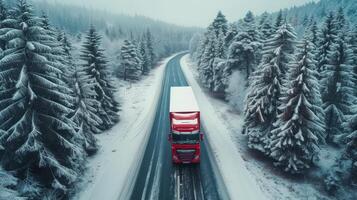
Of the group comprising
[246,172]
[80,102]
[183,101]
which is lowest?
[246,172]

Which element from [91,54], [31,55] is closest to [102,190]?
[31,55]

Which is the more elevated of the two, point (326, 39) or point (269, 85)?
point (326, 39)

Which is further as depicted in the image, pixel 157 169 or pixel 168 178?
pixel 157 169

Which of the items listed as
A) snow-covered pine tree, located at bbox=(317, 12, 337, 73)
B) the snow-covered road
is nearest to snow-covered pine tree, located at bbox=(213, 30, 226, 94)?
the snow-covered road

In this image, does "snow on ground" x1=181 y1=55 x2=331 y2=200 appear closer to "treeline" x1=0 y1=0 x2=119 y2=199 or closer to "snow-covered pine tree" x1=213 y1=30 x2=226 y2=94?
"treeline" x1=0 y1=0 x2=119 y2=199

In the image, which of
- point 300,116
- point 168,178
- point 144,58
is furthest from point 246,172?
point 144,58

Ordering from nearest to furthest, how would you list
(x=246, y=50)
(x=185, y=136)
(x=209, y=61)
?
(x=185, y=136)
(x=246, y=50)
(x=209, y=61)

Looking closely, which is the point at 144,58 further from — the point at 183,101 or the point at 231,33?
the point at 183,101

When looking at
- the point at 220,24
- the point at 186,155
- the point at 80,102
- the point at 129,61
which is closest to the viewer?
the point at 186,155
